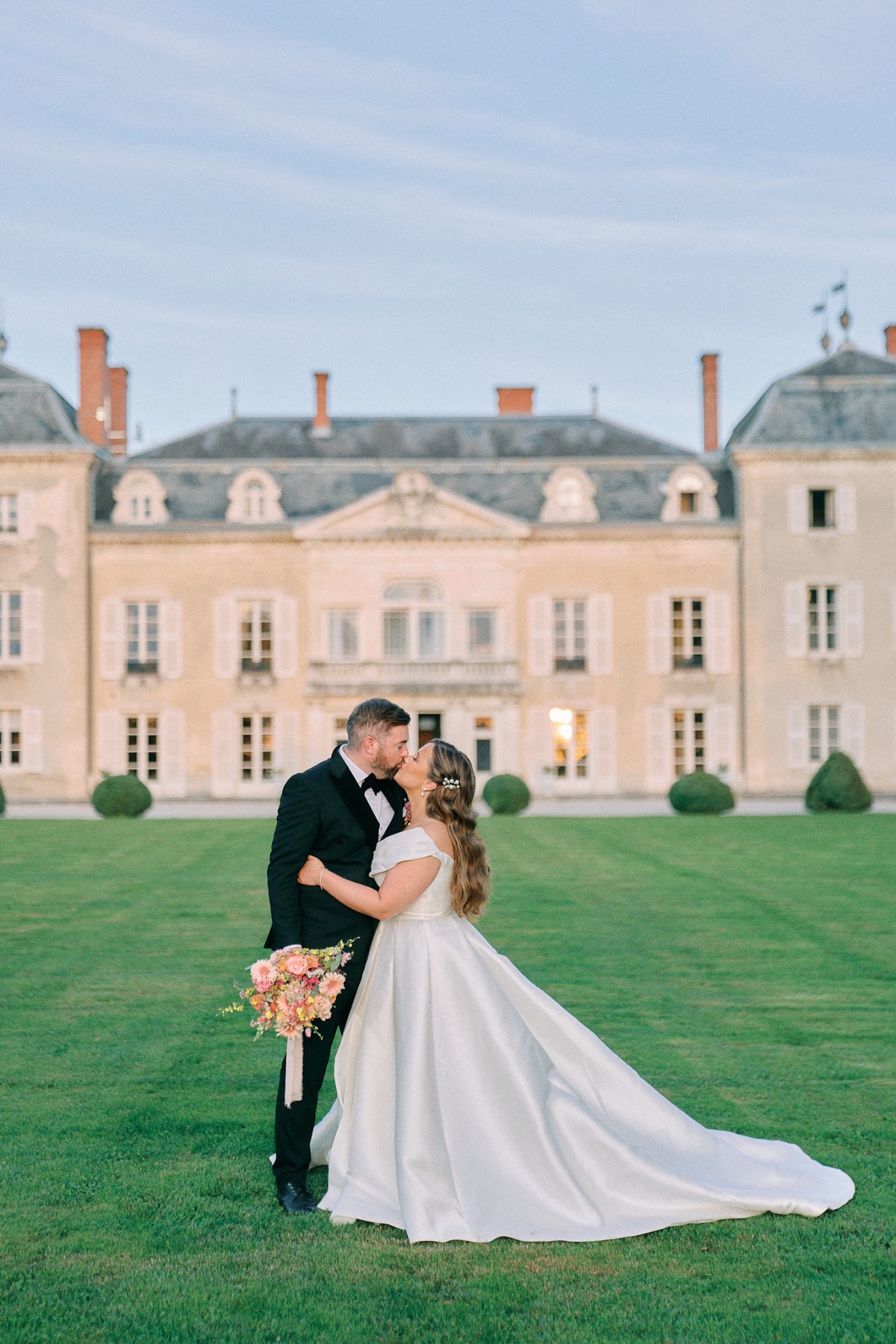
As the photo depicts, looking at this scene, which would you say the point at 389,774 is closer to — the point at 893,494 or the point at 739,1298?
the point at 739,1298

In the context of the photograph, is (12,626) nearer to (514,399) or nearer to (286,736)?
(286,736)

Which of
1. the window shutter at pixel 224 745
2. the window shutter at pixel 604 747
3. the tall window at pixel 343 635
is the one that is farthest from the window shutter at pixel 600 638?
the window shutter at pixel 224 745

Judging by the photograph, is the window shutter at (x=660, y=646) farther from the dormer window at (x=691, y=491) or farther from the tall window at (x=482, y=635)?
the tall window at (x=482, y=635)

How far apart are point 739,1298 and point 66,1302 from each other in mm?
2085

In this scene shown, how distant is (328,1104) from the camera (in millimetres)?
6020

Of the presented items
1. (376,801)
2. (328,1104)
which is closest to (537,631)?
(328,1104)

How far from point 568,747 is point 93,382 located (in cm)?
1600

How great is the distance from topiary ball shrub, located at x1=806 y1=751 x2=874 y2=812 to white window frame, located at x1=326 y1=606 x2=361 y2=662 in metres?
12.2

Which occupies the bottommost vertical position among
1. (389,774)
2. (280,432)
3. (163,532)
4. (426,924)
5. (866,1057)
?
(866,1057)

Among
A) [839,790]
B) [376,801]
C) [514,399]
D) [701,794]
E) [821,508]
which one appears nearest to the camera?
[376,801]

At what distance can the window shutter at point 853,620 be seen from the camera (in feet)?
101

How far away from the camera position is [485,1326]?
3.64m

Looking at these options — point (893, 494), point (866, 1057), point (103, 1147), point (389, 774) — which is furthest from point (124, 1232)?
point (893, 494)

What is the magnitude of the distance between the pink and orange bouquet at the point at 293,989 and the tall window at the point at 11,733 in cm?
2812
